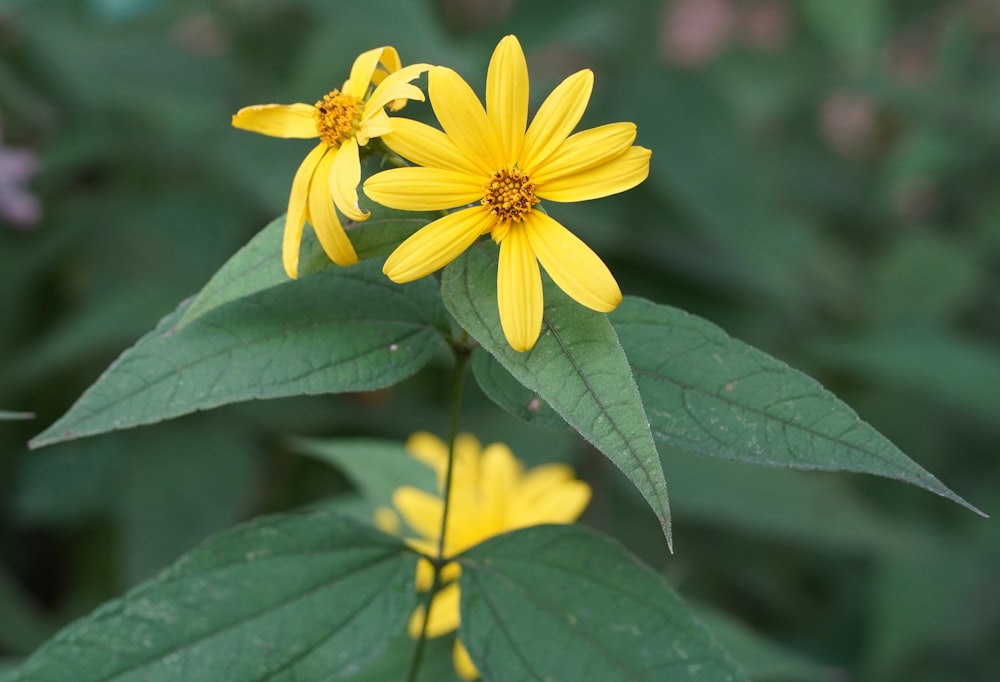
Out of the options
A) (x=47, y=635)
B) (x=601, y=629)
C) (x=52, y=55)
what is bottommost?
(x=47, y=635)

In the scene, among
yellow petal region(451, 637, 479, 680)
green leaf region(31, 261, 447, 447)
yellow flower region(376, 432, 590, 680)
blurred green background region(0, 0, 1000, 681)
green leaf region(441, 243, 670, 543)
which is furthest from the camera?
blurred green background region(0, 0, 1000, 681)

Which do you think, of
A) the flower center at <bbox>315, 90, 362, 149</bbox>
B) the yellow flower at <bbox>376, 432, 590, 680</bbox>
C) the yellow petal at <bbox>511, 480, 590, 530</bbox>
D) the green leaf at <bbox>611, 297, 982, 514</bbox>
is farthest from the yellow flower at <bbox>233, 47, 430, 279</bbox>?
the yellow petal at <bbox>511, 480, 590, 530</bbox>

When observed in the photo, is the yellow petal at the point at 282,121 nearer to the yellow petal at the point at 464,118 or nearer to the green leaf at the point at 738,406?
the yellow petal at the point at 464,118

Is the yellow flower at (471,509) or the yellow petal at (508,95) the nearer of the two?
the yellow petal at (508,95)

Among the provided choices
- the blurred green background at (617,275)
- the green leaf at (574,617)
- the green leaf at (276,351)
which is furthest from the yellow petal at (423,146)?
the blurred green background at (617,275)

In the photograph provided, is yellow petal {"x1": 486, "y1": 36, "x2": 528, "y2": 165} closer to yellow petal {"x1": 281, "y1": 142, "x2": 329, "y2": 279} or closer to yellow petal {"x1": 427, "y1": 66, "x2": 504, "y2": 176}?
yellow petal {"x1": 427, "y1": 66, "x2": 504, "y2": 176}

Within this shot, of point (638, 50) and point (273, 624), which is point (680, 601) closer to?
point (273, 624)

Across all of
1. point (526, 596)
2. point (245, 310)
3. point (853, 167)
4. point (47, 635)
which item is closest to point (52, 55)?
point (47, 635)
